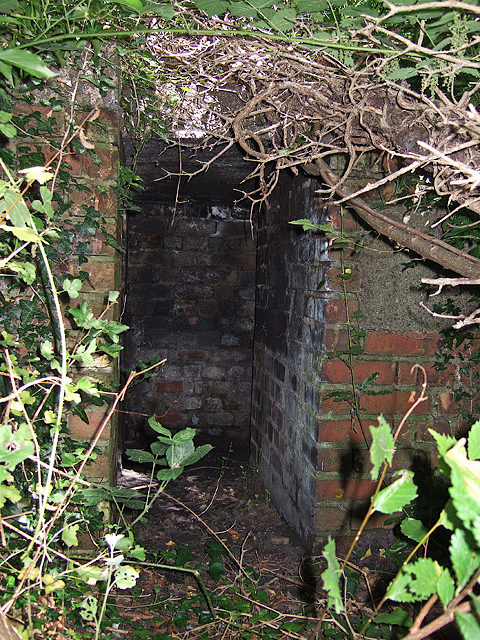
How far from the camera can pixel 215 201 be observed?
13.2ft

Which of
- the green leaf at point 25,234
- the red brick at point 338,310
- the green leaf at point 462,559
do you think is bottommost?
the green leaf at point 462,559

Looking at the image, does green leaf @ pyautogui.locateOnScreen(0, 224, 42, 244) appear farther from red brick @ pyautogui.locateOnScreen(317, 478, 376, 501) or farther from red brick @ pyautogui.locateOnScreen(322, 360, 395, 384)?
red brick @ pyautogui.locateOnScreen(317, 478, 376, 501)

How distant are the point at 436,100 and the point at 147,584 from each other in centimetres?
203

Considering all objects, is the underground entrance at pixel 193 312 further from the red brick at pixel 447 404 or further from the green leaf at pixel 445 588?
the green leaf at pixel 445 588

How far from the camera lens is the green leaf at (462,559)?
489mm

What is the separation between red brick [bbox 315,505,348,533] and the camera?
6.28 feet

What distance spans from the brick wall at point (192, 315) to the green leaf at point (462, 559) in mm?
3751

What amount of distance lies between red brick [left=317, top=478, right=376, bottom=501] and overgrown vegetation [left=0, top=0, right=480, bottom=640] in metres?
0.30

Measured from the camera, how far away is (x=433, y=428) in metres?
1.96

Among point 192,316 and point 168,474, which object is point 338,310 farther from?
point 192,316

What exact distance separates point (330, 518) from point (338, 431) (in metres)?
0.37

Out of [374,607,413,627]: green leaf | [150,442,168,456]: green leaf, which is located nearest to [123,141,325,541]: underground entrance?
[374,607,413,627]: green leaf

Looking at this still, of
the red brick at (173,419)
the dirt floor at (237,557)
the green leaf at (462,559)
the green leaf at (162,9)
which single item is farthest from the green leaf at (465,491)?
the red brick at (173,419)

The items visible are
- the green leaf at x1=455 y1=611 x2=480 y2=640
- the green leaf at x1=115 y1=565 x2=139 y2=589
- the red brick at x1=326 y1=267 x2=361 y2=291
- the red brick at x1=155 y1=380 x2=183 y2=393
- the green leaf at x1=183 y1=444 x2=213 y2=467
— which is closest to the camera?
the green leaf at x1=455 y1=611 x2=480 y2=640
